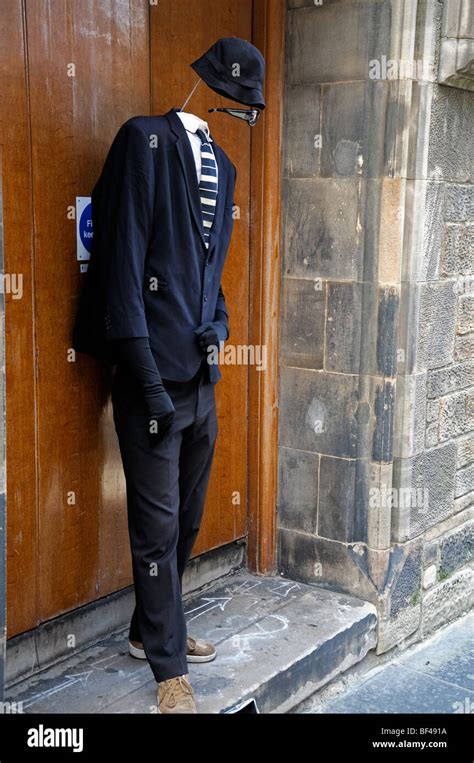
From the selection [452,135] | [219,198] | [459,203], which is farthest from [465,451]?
[219,198]

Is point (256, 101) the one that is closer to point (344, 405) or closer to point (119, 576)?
point (344, 405)

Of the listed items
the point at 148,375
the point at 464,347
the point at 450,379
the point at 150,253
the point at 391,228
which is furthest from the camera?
the point at 464,347

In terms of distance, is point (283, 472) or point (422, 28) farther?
point (283, 472)

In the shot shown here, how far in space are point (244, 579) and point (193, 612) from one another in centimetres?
44

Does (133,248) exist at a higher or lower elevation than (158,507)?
higher

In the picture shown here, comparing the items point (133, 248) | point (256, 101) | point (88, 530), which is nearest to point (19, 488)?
point (88, 530)

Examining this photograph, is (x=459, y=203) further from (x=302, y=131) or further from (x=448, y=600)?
(x=448, y=600)

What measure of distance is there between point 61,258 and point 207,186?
1.78 ft

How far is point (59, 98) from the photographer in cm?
311

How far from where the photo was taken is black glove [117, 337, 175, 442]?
284cm

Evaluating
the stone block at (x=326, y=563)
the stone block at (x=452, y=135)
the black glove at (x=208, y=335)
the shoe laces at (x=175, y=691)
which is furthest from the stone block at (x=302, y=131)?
the shoe laces at (x=175, y=691)

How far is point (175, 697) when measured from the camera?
9.86 feet

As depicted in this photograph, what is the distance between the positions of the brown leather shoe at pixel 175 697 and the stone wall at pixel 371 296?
4.23 ft

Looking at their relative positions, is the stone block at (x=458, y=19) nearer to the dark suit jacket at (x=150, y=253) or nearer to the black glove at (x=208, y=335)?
the dark suit jacket at (x=150, y=253)
